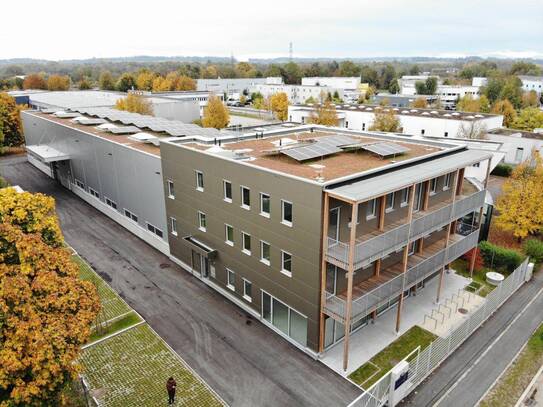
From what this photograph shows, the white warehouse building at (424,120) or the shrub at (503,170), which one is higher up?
the white warehouse building at (424,120)

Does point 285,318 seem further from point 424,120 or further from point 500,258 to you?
point 424,120

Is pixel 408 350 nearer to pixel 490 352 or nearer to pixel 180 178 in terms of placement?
pixel 490 352

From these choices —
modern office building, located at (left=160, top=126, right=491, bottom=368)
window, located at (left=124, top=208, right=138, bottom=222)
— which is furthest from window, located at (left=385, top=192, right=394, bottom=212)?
window, located at (left=124, top=208, right=138, bottom=222)

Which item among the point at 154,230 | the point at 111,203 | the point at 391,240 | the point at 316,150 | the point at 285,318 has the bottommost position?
the point at 285,318

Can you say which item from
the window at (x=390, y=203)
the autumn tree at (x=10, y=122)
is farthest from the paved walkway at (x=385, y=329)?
the autumn tree at (x=10, y=122)

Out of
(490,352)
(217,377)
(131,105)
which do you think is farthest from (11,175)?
(490,352)

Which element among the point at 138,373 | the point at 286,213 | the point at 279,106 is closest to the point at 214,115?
the point at 279,106

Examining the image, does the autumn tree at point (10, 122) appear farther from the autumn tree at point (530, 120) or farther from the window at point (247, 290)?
the autumn tree at point (530, 120)
